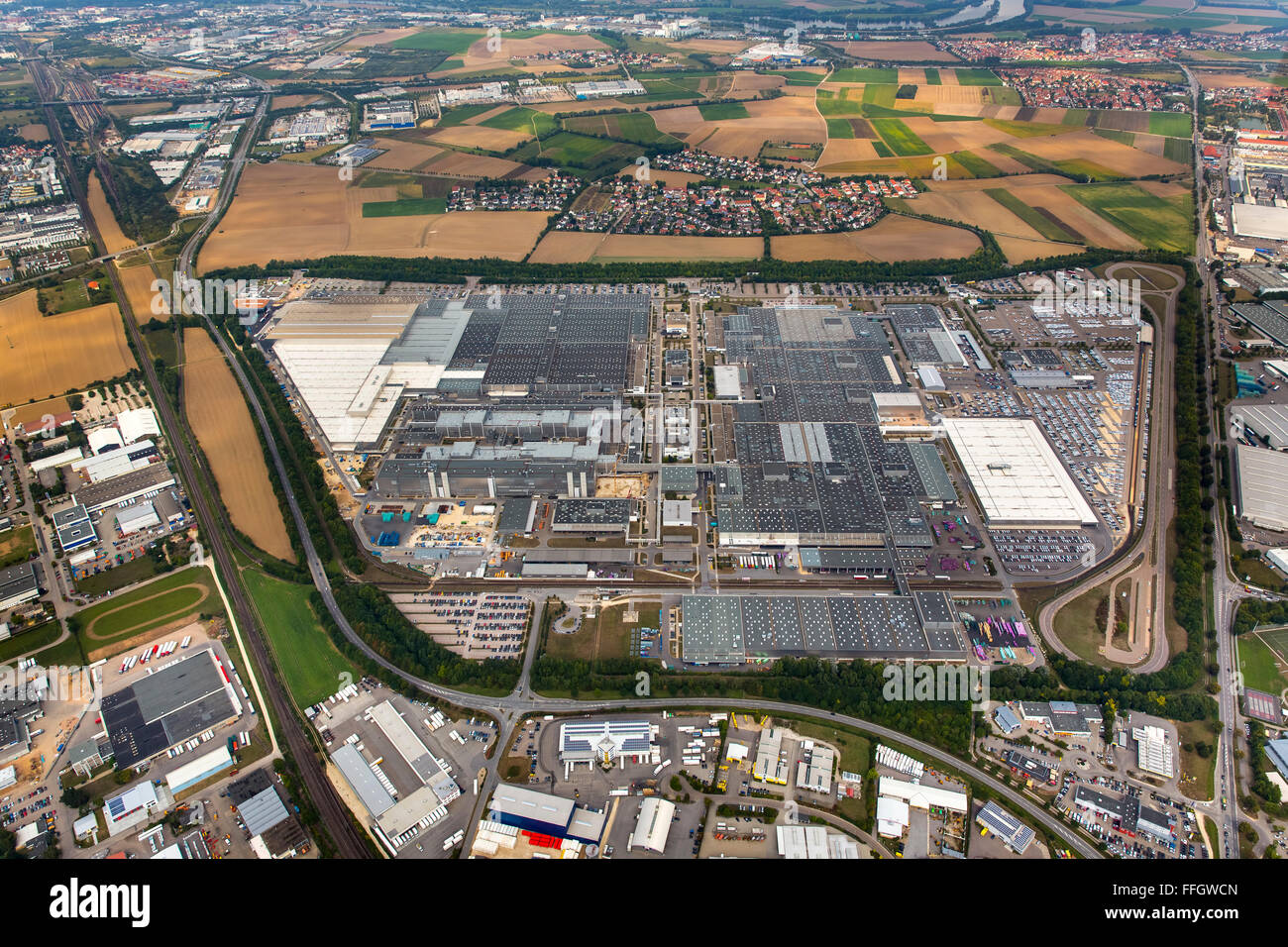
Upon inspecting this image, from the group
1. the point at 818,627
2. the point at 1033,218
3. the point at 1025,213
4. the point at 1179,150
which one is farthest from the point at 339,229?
the point at 1179,150

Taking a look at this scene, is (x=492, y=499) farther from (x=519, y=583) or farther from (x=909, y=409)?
(x=909, y=409)

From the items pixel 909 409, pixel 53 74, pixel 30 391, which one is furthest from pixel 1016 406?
pixel 53 74

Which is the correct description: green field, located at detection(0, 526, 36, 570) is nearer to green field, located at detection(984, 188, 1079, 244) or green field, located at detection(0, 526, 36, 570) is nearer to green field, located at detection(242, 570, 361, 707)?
green field, located at detection(242, 570, 361, 707)

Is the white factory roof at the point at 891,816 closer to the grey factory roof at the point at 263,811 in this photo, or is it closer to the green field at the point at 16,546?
the grey factory roof at the point at 263,811

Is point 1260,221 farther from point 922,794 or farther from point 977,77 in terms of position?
point 922,794

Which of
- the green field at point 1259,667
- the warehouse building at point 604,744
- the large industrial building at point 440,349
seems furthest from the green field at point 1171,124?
the warehouse building at point 604,744

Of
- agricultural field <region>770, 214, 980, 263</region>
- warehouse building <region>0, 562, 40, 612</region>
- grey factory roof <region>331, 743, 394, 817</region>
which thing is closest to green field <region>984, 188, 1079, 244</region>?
agricultural field <region>770, 214, 980, 263</region>
